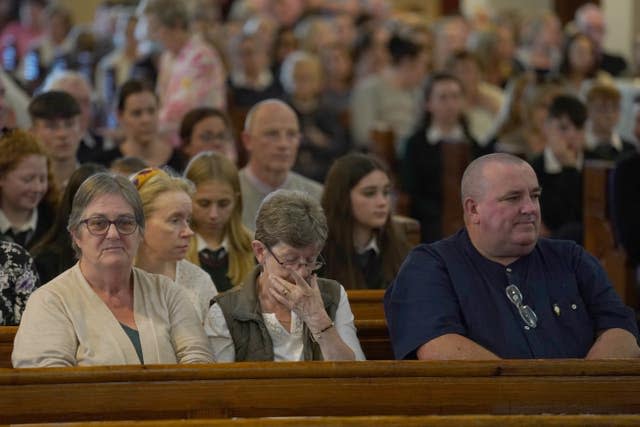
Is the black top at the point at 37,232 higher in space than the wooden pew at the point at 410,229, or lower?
higher

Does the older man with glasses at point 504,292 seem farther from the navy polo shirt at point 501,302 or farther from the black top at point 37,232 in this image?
the black top at point 37,232

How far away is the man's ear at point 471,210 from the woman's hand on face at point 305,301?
582 mm

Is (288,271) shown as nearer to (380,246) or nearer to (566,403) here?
(566,403)

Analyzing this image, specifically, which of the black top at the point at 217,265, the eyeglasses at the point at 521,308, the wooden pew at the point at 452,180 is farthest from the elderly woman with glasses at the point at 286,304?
the wooden pew at the point at 452,180

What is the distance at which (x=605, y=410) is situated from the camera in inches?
151

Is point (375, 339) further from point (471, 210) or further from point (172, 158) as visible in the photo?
point (172, 158)

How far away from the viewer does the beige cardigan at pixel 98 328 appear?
13.2ft

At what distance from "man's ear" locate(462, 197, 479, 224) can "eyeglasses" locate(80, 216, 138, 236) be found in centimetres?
101

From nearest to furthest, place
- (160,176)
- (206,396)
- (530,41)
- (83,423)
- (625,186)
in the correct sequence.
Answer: (83,423), (206,396), (160,176), (625,186), (530,41)

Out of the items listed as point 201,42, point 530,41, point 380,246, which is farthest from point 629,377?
point 530,41

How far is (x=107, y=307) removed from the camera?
4.16 meters

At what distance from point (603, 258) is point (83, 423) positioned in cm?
433

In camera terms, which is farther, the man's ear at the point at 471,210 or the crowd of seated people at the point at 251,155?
the man's ear at the point at 471,210

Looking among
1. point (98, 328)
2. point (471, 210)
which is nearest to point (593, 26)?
point (471, 210)
